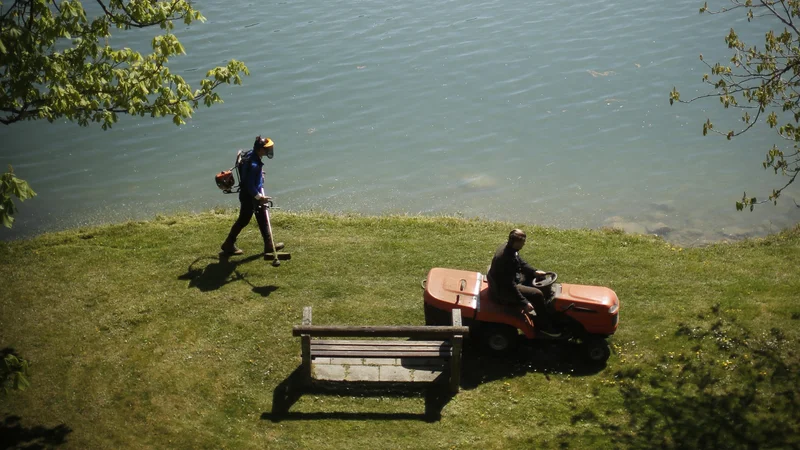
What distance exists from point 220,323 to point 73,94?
392 cm

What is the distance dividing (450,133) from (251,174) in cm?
1018

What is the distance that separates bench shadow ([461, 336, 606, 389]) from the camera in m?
11.0

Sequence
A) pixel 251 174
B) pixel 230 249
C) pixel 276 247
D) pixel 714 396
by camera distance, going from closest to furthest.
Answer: pixel 714 396 < pixel 251 174 < pixel 230 249 < pixel 276 247

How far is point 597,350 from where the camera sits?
11000mm

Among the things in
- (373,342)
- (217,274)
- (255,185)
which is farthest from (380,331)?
(217,274)

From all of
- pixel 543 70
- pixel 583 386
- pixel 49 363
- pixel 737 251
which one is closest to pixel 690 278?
pixel 737 251

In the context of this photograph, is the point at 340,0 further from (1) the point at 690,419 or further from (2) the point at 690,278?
(1) the point at 690,419

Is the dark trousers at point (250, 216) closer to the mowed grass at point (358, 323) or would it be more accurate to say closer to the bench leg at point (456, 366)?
the mowed grass at point (358, 323)

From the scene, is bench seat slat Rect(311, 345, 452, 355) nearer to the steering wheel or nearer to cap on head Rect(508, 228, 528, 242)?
the steering wheel

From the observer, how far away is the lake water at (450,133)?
19609 mm

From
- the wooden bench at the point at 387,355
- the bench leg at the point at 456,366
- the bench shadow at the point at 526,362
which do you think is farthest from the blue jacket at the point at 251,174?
the bench leg at the point at 456,366

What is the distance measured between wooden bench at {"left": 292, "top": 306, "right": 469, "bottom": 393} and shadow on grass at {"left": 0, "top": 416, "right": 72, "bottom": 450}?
3029 mm

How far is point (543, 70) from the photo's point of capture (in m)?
26.0

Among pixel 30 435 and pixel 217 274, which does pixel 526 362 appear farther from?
pixel 30 435
